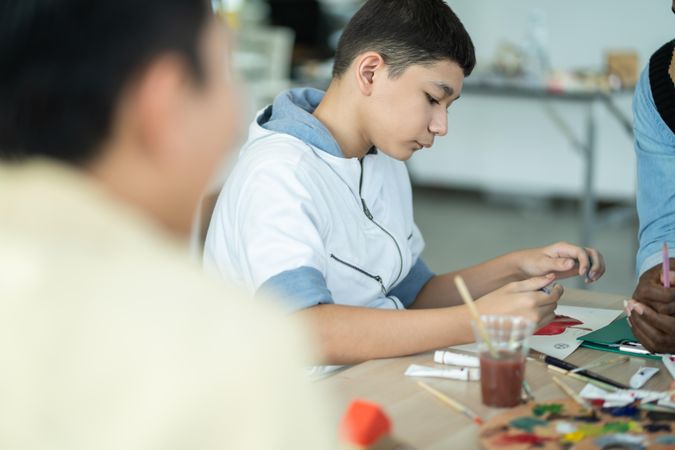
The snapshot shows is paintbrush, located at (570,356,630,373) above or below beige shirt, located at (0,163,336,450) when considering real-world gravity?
below

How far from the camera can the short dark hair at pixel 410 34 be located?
5.34 feet

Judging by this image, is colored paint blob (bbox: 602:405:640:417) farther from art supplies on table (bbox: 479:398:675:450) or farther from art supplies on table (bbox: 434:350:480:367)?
art supplies on table (bbox: 434:350:480:367)

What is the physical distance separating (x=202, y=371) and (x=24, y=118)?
0.22 metres

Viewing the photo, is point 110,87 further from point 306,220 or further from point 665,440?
point 306,220

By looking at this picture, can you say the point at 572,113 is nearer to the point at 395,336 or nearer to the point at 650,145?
the point at 650,145

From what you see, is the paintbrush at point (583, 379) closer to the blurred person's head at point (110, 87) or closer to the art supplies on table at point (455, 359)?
the art supplies on table at point (455, 359)

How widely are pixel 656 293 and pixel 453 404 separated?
50 cm

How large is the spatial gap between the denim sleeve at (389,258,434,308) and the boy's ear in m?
0.39

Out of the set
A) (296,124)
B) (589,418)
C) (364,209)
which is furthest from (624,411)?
(296,124)

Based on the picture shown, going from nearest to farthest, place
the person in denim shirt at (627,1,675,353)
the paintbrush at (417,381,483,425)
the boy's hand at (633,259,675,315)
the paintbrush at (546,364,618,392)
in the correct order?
the paintbrush at (417,381,483,425) → the paintbrush at (546,364,618,392) → the boy's hand at (633,259,675,315) → the person in denim shirt at (627,1,675,353)

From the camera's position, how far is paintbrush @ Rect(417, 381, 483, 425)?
1.16 metres

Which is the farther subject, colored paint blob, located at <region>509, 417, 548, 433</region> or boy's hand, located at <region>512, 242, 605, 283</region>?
boy's hand, located at <region>512, 242, 605, 283</region>

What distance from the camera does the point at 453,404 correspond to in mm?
1193

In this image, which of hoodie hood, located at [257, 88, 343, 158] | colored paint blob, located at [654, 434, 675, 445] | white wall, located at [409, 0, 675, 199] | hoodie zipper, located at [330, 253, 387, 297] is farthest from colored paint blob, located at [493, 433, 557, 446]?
white wall, located at [409, 0, 675, 199]
